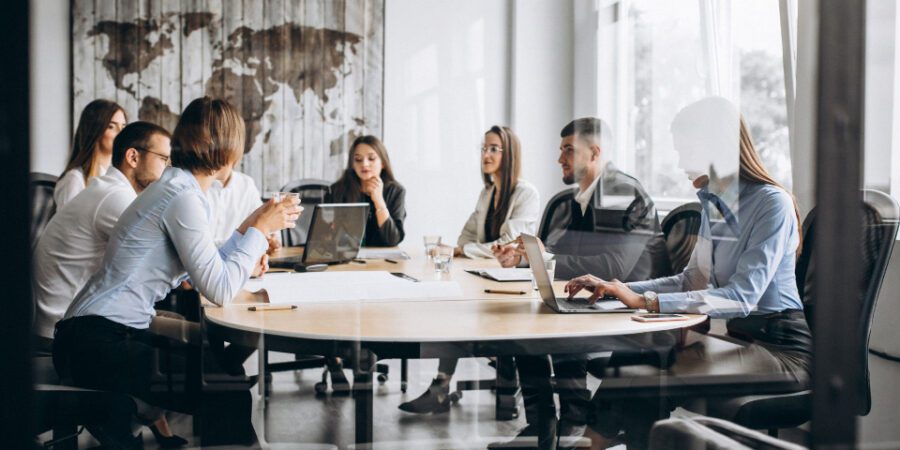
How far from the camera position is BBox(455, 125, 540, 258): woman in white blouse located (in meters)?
2.92

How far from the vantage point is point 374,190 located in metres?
3.75

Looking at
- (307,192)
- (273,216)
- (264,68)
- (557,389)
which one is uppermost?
(264,68)

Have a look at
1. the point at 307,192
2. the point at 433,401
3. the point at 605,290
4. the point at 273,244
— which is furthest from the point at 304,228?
the point at 605,290

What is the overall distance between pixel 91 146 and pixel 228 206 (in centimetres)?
78

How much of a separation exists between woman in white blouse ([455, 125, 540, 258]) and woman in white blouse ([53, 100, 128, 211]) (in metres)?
1.33

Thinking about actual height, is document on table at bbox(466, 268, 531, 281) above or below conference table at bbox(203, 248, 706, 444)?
above

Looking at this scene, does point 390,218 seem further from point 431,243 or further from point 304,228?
point 431,243

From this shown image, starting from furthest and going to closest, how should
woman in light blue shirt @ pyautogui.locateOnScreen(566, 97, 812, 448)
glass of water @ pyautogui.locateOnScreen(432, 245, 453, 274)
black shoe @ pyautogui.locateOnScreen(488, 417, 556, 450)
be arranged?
glass of water @ pyautogui.locateOnScreen(432, 245, 453, 274), black shoe @ pyautogui.locateOnScreen(488, 417, 556, 450), woman in light blue shirt @ pyautogui.locateOnScreen(566, 97, 812, 448)

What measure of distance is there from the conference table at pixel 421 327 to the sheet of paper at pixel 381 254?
0.98 meters

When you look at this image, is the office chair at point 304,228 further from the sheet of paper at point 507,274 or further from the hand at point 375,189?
the sheet of paper at point 507,274

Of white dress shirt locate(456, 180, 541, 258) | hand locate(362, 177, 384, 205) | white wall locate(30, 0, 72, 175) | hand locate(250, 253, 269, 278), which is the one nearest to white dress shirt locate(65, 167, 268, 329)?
hand locate(250, 253, 269, 278)

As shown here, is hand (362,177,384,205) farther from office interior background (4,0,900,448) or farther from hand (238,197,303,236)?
hand (238,197,303,236)

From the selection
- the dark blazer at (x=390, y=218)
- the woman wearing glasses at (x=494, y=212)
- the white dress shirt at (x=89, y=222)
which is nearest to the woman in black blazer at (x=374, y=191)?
the dark blazer at (x=390, y=218)

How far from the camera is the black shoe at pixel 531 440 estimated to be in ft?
7.38
